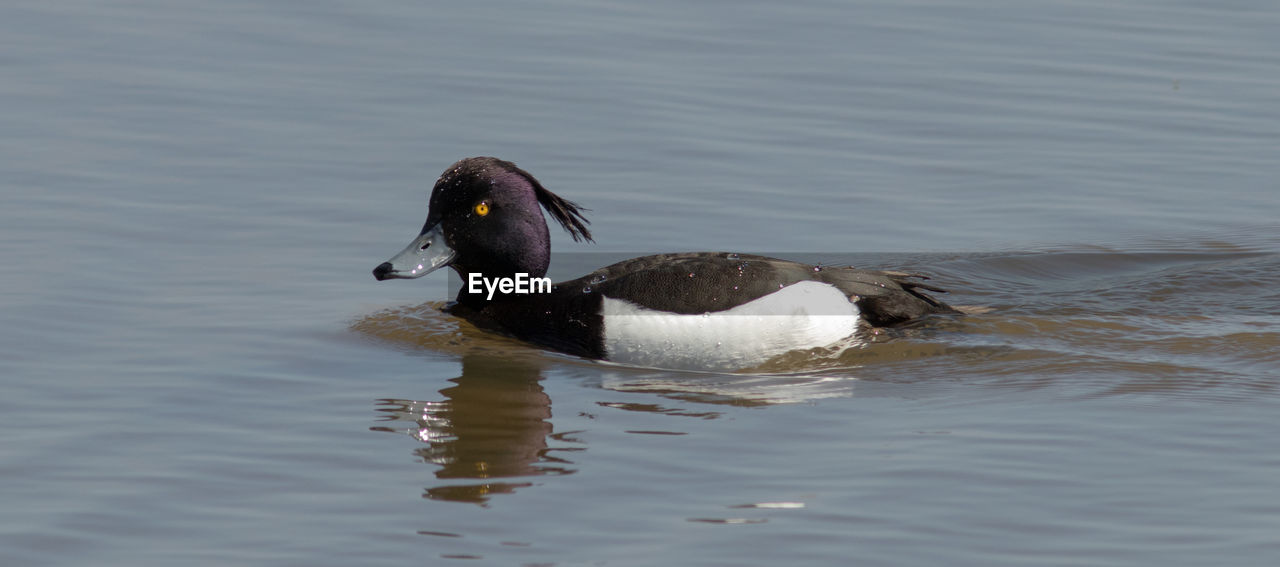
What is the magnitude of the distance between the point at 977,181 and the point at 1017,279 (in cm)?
157

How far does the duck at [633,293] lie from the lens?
7652mm

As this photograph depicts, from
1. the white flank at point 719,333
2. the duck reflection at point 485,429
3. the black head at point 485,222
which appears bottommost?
the duck reflection at point 485,429

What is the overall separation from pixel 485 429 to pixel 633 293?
1.34m

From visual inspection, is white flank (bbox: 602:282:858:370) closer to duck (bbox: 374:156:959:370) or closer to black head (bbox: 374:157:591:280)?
duck (bbox: 374:156:959:370)

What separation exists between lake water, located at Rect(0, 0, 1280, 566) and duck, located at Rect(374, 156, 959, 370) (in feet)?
0.49

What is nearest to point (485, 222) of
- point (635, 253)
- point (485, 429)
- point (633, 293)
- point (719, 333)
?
point (633, 293)

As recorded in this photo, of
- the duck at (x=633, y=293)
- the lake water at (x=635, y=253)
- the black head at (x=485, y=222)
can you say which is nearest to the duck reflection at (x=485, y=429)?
the lake water at (x=635, y=253)

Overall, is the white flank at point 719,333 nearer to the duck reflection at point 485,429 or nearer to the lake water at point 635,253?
the lake water at point 635,253

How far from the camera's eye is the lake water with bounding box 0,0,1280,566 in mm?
5406

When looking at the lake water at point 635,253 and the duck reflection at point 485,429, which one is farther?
the duck reflection at point 485,429

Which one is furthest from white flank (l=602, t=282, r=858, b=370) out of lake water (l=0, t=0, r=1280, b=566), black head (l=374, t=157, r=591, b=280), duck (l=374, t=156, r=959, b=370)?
black head (l=374, t=157, r=591, b=280)

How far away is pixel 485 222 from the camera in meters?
8.21

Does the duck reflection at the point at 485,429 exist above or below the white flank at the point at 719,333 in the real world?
below

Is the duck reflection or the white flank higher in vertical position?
the white flank
